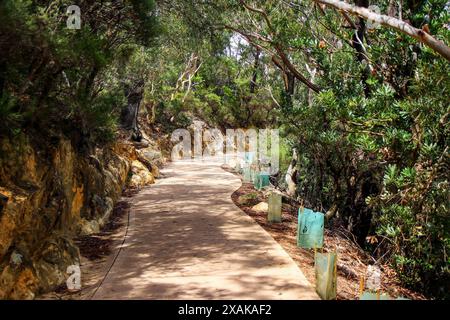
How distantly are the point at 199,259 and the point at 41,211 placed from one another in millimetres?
2717

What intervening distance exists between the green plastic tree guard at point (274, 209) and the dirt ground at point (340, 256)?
16cm

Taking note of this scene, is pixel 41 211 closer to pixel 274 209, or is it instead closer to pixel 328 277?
pixel 328 277

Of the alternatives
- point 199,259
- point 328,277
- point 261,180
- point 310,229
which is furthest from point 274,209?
point 328,277

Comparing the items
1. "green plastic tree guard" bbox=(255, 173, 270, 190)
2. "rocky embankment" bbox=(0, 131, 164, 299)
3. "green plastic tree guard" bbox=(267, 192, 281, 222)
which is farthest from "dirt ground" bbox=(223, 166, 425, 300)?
"rocky embankment" bbox=(0, 131, 164, 299)

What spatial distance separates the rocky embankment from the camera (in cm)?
543

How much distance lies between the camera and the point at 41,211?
6.59 metres

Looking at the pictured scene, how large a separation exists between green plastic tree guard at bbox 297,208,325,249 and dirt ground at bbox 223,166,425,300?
0.17 m

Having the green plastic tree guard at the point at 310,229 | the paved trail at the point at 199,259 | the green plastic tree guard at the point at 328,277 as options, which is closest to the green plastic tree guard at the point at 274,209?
the paved trail at the point at 199,259

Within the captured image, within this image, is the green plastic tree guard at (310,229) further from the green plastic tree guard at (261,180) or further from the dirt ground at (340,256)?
the green plastic tree guard at (261,180)

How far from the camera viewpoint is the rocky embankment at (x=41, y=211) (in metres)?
5.43

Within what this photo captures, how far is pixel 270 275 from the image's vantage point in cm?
637

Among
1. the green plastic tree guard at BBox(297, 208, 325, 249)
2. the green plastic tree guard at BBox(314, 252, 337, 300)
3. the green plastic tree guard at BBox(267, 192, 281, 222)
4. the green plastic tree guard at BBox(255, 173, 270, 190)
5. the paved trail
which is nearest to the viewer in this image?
the green plastic tree guard at BBox(314, 252, 337, 300)

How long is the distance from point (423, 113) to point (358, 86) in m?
2.74

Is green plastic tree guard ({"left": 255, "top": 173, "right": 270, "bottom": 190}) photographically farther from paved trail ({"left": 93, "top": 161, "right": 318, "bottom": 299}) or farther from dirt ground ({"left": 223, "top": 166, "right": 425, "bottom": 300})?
dirt ground ({"left": 223, "top": 166, "right": 425, "bottom": 300})
